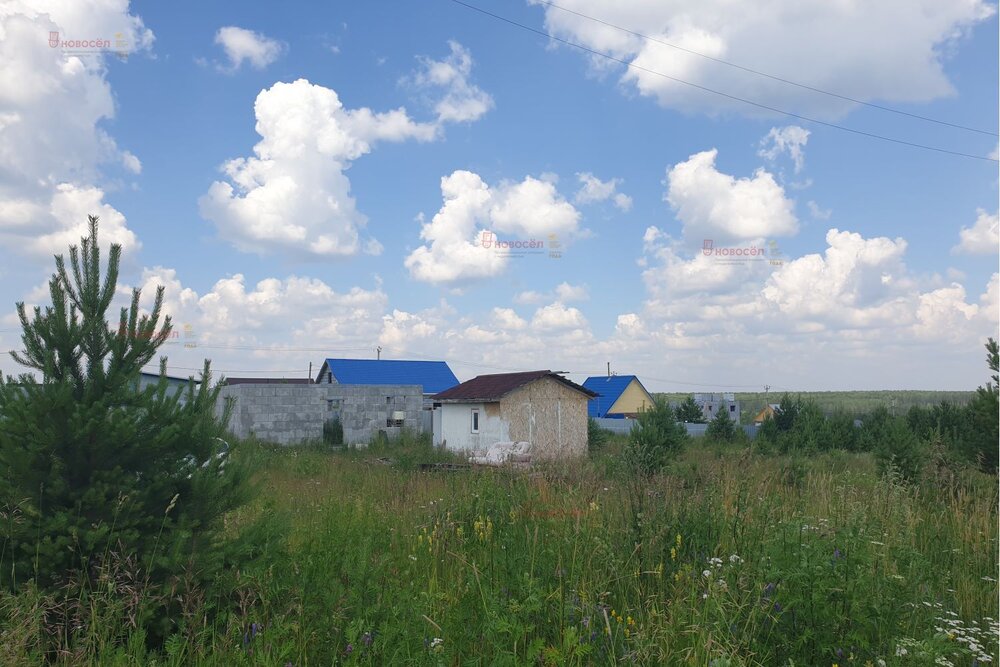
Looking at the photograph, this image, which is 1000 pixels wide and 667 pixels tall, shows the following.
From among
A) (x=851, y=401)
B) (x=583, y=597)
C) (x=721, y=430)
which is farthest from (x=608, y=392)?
(x=851, y=401)

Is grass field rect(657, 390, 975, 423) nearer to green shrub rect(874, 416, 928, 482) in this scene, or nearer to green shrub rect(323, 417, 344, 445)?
green shrub rect(874, 416, 928, 482)

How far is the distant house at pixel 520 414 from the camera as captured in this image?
24969 millimetres

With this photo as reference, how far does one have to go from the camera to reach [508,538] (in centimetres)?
496

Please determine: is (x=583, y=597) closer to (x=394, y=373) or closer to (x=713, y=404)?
(x=394, y=373)

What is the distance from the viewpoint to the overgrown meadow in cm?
329

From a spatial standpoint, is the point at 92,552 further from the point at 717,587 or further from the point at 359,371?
the point at 359,371

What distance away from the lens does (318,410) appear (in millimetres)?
30094

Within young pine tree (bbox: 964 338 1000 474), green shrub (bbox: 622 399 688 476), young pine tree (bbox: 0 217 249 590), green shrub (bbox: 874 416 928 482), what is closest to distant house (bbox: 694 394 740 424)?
green shrub (bbox: 622 399 688 476)

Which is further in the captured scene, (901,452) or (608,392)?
(608,392)

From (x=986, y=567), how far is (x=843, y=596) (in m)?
2.92

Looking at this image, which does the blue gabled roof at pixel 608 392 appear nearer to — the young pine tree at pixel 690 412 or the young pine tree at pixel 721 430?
the young pine tree at pixel 690 412

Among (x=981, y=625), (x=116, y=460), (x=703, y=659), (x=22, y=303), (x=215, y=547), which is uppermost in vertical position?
(x=22, y=303)

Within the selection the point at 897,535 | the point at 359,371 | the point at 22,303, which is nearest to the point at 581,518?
the point at 897,535

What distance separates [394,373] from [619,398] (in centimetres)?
1857
